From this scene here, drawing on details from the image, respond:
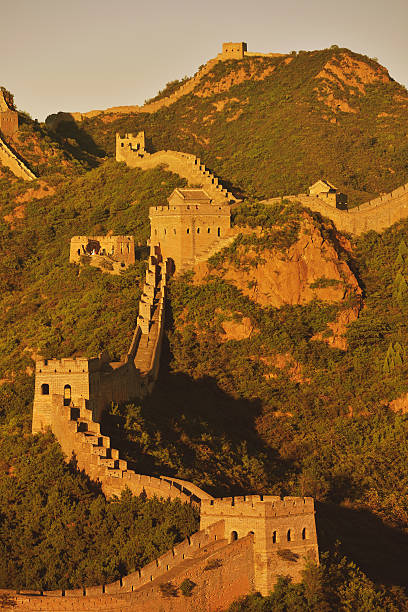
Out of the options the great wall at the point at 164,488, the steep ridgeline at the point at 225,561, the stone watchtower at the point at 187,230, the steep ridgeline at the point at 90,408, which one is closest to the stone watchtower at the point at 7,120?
the great wall at the point at 164,488

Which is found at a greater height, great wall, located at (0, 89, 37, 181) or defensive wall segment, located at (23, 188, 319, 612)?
great wall, located at (0, 89, 37, 181)

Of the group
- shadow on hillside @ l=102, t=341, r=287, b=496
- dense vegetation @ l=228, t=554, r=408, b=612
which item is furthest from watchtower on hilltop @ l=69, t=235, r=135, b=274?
dense vegetation @ l=228, t=554, r=408, b=612

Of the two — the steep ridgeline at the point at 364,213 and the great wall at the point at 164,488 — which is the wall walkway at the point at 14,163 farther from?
the great wall at the point at 164,488

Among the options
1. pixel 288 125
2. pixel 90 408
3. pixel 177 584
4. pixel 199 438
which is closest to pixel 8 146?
pixel 288 125

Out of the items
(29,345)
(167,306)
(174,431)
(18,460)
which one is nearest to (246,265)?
(167,306)

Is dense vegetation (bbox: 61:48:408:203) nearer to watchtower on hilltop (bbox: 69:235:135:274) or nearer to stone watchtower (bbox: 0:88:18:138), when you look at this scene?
stone watchtower (bbox: 0:88:18:138)

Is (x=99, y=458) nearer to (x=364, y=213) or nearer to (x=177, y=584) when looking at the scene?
(x=177, y=584)
